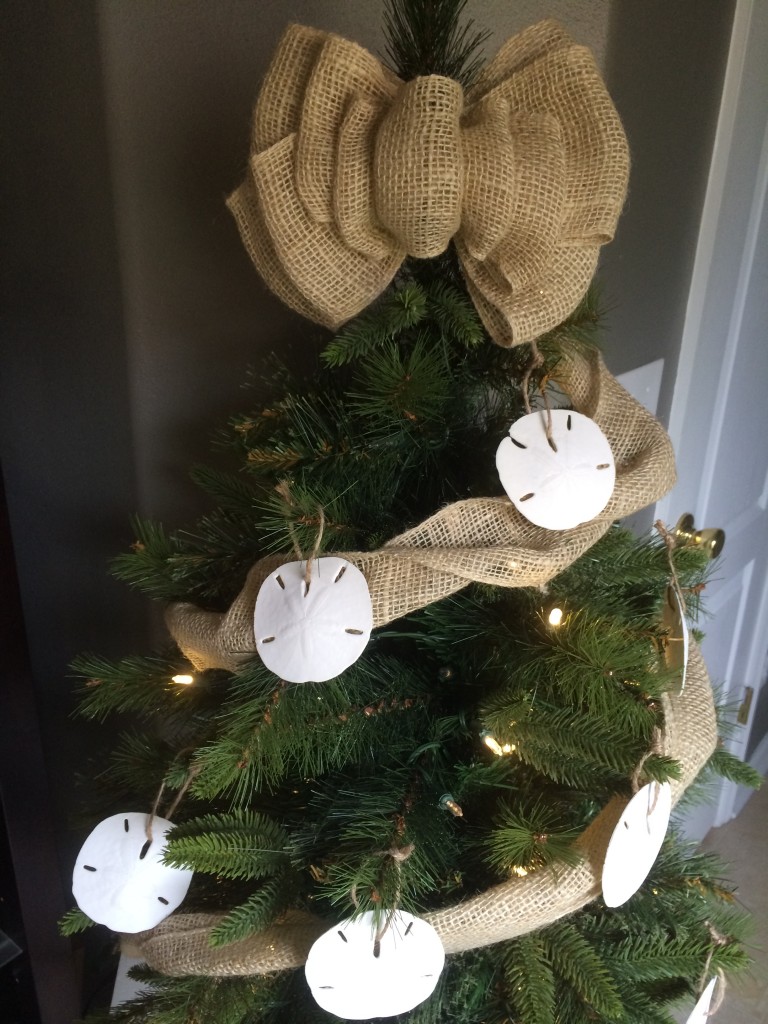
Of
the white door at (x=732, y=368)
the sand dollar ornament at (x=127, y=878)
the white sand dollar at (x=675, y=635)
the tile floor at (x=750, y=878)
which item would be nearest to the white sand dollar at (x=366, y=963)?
the sand dollar ornament at (x=127, y=878)

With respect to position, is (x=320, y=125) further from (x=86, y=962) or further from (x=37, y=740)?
(x=86, y=962)

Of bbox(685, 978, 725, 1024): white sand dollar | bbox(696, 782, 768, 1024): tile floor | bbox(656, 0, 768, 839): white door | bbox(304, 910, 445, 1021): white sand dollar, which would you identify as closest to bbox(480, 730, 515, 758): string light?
bbox(304, 910, 445, 1021): white sand dollar

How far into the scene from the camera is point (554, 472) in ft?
1.47

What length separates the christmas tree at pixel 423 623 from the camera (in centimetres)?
43

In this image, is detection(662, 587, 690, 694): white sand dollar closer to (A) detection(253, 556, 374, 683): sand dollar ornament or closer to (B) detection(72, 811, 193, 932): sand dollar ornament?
(A) detection(253, 556, 374, 683): sand dollar ornament

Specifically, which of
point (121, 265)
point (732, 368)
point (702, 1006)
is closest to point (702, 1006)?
point (702, 1006)

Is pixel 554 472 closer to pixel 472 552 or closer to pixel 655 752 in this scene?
pixel 472 552

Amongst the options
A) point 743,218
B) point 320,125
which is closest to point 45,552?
point 320,125

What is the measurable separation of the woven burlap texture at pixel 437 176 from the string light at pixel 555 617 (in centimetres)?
18

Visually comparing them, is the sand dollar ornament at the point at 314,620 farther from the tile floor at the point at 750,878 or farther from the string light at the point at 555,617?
the tile floor at the point at 750,878

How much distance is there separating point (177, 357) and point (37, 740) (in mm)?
341

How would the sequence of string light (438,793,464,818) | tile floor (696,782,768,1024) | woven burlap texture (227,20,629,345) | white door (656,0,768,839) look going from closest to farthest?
woven burlap texture (227,20,629,345), string light (438,793,464,818), white door (656,0,768,839), tile floor (696,782,768,1024)

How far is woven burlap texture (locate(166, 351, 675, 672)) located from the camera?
441mm

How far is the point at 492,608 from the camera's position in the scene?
0.54m
